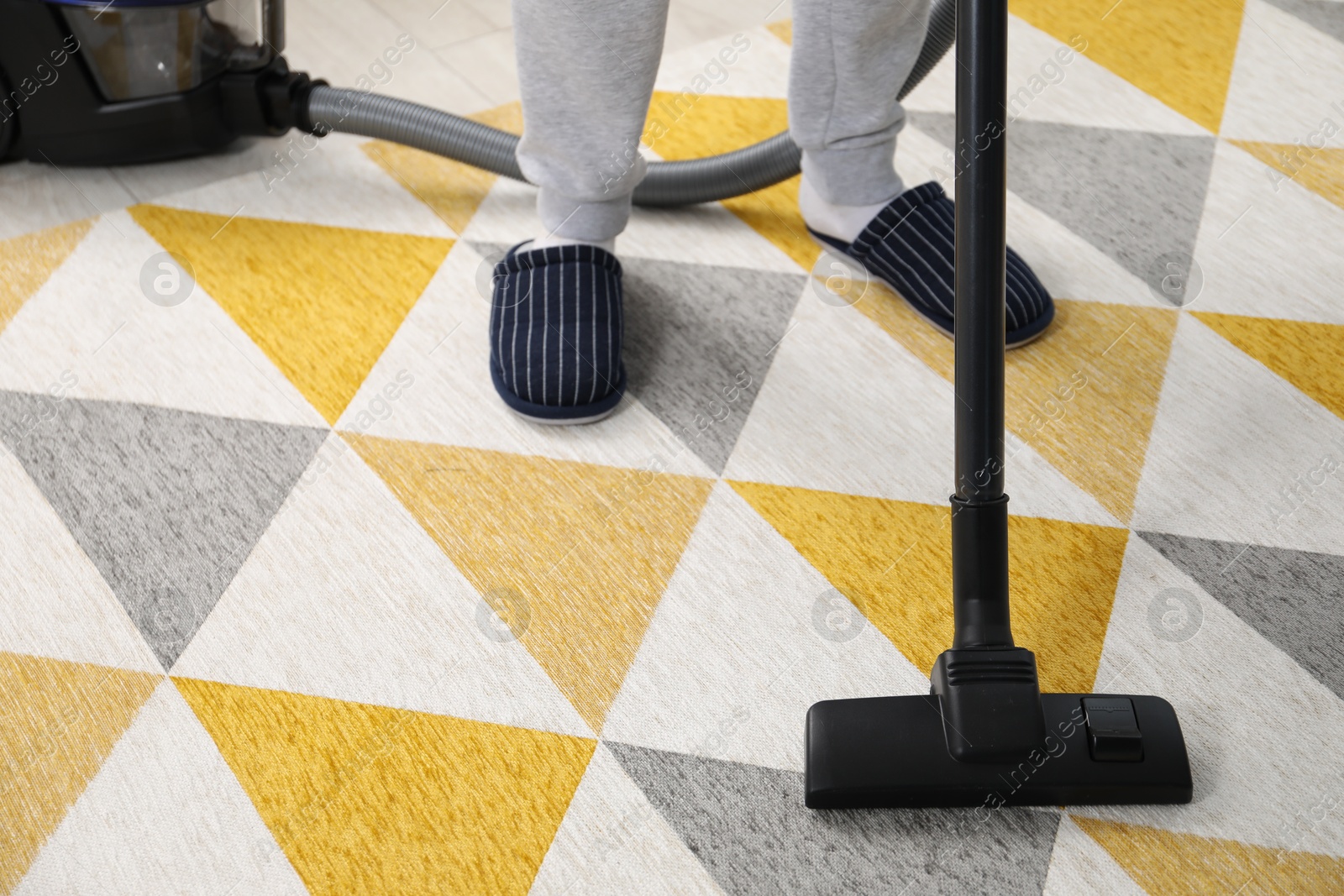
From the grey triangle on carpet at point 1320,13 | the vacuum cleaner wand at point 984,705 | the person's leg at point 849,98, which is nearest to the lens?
the vacuum cleaner wand at point 984,705

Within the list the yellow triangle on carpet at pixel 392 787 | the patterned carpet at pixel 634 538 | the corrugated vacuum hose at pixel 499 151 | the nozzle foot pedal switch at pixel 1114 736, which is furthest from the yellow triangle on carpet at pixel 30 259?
the nozzle foot pedal switch at pixel 1114 736

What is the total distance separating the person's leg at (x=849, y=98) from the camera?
0.84m

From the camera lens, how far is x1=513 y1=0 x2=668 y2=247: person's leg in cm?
76

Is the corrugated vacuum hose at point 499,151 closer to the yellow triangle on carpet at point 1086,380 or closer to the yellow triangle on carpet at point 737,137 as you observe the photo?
the yellow triangle on carpet at point 737,137

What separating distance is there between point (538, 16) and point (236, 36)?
1.66 ft

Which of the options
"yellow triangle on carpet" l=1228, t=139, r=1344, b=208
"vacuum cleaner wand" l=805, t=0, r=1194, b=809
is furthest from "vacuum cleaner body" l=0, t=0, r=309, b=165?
"yellow triangle on carpet" l=1228, t=139, r=1344, b=208

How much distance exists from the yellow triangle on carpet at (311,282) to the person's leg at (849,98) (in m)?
0.39

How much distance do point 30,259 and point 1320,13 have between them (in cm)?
159

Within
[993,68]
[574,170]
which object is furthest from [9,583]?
[993,68]

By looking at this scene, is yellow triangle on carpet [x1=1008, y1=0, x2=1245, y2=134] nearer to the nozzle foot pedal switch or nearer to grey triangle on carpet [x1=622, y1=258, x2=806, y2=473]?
grey triangle on carpet [x1=622, y1=258, x2=806, y2=473]

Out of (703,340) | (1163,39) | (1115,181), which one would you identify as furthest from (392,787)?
(1163,39)

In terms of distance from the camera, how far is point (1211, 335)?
0.96 metres

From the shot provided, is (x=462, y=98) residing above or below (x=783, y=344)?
above

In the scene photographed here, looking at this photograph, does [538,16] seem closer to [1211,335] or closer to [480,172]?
[480,172]
